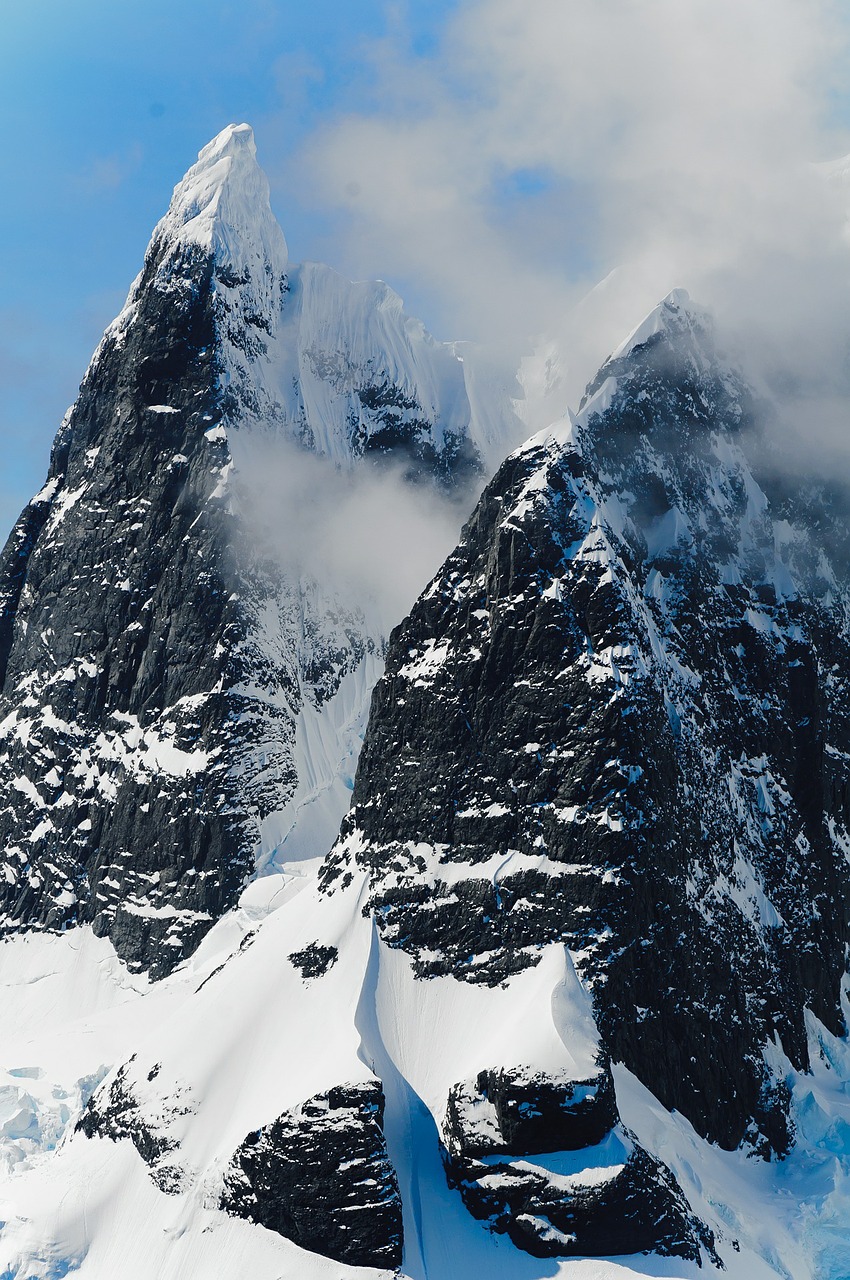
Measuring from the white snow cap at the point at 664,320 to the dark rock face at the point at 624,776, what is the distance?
552cm

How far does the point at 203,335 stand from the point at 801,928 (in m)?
114

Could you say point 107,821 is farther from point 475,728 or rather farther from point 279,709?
point 475,728

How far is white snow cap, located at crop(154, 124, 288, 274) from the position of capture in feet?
627

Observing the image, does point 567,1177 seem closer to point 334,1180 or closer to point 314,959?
point 334,1180

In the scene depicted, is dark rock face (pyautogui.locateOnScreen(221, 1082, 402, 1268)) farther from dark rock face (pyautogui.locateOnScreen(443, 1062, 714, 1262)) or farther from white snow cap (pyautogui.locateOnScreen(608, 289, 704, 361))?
white snow cap (pyautogui.locateOnScreen(608, 289, 704, 361))

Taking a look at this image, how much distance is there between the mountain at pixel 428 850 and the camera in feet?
340

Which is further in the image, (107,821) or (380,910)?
(107,821)

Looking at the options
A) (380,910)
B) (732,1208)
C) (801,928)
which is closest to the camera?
(732,1208)

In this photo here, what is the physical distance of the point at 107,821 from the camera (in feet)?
570

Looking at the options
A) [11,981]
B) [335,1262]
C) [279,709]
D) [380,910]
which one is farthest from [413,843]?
[11,981]

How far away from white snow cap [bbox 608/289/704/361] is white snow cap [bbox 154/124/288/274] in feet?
207

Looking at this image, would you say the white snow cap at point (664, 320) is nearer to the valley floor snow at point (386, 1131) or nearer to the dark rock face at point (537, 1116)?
the valley floor snow at point (386, 1131)

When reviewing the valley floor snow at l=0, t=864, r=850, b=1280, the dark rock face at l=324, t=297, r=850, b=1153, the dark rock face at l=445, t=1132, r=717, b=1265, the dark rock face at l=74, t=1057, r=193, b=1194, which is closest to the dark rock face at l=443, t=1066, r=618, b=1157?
the dark rock face at l=445, t=1132, r=717, b=1265

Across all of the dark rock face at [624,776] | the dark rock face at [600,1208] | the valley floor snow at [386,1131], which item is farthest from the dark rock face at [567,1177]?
the dark rock face at [624,776]
